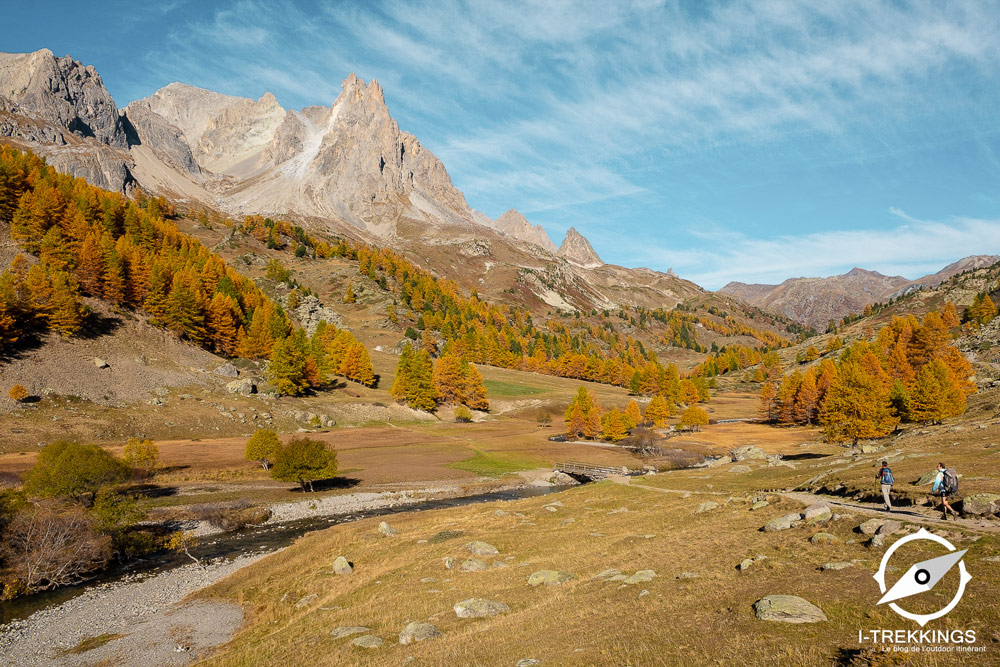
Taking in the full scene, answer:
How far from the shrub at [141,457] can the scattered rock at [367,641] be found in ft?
161

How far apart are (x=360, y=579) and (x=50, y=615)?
16.9 meters

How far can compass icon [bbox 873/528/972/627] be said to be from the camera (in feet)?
41.2

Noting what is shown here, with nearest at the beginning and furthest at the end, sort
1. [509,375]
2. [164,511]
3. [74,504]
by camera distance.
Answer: [74,504] → [164,511] → [509,375]

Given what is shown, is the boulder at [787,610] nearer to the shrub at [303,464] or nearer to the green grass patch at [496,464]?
the shrub at [303,464]

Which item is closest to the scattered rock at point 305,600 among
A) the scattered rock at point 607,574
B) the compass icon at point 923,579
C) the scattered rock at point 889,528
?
the scattered rock at point 607,574

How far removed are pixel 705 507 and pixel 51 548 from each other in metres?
44.2

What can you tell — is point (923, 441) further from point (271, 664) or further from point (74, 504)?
point (74, 504)

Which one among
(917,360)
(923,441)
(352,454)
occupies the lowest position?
(352,454)

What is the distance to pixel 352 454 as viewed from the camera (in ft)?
265

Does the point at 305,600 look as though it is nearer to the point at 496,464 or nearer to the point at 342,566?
the point at 342,566

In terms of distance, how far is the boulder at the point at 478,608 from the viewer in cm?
2042

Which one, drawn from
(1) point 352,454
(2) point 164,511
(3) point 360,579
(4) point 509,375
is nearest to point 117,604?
(3) point 360,579

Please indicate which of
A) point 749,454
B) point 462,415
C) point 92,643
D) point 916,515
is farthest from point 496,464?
point 916,515

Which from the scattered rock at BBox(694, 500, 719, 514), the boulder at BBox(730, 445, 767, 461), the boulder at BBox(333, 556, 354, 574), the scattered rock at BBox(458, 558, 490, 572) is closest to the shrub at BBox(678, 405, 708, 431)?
the boulder at BBox(730, 445, 767, 461)
